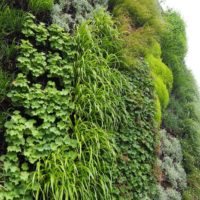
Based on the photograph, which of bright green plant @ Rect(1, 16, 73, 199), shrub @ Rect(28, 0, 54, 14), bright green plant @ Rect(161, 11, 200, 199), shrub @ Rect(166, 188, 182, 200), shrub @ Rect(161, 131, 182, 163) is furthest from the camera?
bright green plant @ Rect(161, 11, 200, 199)

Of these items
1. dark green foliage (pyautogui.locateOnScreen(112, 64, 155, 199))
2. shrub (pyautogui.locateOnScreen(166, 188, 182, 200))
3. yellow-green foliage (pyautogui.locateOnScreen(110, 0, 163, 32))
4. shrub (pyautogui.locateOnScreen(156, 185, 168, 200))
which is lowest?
shrub (pyautogui.locateOnScreen(166, 188, 182, 200))

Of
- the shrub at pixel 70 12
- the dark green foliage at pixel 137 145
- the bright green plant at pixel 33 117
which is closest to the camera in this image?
the bright green plant at pixel 33 117

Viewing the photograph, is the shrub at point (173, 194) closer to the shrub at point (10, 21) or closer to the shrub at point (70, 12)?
the shrub at point (70, 12)

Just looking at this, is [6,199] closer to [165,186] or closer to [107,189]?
[107,189]

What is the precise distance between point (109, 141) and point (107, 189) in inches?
26.6

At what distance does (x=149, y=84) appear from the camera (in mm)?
5469

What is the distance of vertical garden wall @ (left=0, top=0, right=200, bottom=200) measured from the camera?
3.52 metres

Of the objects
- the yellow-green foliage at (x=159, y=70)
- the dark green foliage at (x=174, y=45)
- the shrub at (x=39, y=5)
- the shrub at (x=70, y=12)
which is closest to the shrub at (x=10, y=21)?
the shrub at (x=39, y=5)

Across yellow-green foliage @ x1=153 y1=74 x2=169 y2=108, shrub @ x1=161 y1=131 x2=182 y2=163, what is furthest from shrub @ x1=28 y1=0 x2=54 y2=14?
shrub @ x1=161 y1=131 x2=182 y2=163

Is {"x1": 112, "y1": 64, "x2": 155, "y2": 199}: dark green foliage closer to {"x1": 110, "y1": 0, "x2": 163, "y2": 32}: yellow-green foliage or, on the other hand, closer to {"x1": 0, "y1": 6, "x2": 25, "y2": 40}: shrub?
{"x1": 110, "y1": 0, "x2": 163, "y2": 32}: yellow-green foliage

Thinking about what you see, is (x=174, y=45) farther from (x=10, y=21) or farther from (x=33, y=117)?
(x=33, y=117)

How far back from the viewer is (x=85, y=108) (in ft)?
13.6

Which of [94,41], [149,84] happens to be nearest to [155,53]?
[149,84]

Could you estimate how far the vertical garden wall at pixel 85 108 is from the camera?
3521 mm
